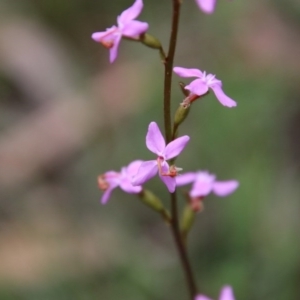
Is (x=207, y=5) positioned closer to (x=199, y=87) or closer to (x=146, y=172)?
A: (x=199, y=87)

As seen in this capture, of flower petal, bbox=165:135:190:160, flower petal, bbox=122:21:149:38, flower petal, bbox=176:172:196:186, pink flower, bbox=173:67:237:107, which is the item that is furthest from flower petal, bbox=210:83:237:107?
flower petal, bbox=176:172:196:186

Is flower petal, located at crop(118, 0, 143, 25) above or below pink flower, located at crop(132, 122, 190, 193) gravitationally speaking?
above

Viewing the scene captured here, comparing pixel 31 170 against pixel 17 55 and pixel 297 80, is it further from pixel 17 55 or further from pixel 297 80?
pixel 297 80

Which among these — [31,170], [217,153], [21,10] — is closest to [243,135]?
[217,153]

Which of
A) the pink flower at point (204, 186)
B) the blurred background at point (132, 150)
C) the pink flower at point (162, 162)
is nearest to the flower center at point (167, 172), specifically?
the pink flower at point (162, 162)

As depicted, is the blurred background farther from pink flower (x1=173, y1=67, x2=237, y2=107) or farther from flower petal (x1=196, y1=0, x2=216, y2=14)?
flower petal (x1=196, y1=0, x2=216, y2=14)

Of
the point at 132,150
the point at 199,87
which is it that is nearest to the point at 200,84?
the point at 199,87

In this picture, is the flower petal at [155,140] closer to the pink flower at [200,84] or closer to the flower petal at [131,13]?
the pink flower at [200,84]
